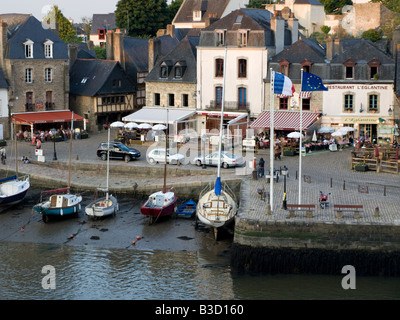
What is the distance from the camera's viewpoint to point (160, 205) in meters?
36.9

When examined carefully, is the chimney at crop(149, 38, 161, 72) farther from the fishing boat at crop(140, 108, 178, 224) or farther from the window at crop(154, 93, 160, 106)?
the fishing boat at crop(140, 108, 178, 224)

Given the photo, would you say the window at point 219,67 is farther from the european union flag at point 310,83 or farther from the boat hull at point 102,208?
the european union flag at point 310,83

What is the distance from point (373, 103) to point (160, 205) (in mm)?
17038

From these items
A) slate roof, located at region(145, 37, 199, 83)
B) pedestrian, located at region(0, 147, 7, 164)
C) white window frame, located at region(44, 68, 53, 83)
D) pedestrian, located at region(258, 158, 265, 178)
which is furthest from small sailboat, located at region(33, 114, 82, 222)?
white window frame, located at region(44, 68, 53, 83)

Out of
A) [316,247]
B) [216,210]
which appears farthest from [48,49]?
[316,247]

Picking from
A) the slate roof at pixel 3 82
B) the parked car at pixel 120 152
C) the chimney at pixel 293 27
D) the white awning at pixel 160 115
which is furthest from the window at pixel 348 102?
the slate roof at pixel 3 82

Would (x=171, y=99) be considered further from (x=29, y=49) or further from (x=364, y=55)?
(x=364, y=55)

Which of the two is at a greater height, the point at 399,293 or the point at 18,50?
the point at 18,50

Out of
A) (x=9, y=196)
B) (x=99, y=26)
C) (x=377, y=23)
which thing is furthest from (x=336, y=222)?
(x=99, y=26)

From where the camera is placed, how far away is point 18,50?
5306 cm

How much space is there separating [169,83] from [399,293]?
28597mm
